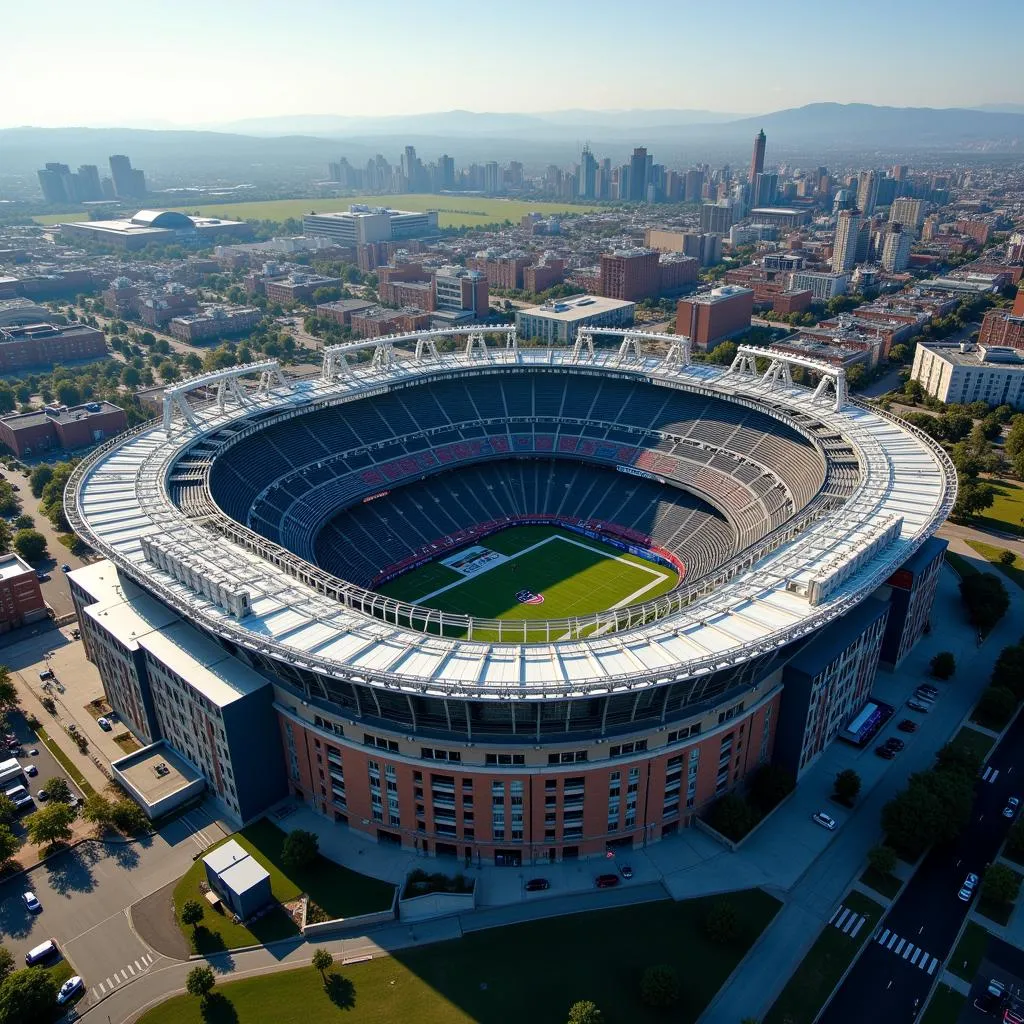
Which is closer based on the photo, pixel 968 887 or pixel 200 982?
pixel 200 982

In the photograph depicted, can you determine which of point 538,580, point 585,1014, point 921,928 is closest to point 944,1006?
point 921,928

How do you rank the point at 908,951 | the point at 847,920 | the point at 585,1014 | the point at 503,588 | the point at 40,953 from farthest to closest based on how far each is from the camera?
the point at 503,588 < the point at 847,920 < the point at 908,951 < the point at 40,953 < the point at 585,1014

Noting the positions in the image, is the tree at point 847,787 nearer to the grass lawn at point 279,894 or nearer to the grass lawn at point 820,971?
the grass lawn at point 820,971

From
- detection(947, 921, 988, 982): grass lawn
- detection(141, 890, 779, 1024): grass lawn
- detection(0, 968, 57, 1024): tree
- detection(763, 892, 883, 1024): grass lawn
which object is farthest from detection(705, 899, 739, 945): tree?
detection(0, 968, 57, 1024): tree

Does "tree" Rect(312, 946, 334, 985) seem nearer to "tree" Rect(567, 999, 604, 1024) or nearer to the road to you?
"tree" Rect(567, 999, 604, 1024)

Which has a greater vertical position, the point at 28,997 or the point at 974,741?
the point at 28,997

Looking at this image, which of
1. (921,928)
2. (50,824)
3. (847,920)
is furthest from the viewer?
(50,824)

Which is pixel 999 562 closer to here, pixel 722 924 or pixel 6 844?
pixel 722 924
